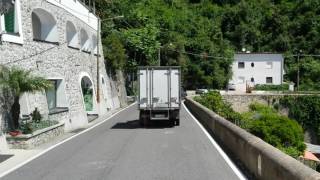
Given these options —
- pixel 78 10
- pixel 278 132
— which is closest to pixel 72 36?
pixel 78 10

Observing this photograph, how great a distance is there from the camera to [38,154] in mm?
16250

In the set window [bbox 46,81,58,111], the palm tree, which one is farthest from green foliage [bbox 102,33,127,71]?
the palm tree

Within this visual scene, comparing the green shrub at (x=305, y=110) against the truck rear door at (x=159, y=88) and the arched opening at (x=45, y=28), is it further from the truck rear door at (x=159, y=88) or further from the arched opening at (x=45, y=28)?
the truck rear door at (x=159, y=88)

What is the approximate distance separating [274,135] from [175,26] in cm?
7032

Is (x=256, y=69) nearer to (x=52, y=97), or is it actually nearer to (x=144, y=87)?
(x=52, y=97)

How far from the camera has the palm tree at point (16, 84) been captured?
1930 centimetres

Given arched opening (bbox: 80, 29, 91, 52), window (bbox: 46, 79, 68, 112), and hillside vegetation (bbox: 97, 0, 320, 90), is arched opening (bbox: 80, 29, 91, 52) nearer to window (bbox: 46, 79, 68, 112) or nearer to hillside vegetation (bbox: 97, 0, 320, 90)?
hillside vegetation (bbox: 97, 0, 320, 90)

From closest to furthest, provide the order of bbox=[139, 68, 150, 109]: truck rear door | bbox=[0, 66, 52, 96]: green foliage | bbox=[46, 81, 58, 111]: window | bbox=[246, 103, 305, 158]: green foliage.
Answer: bbox=[0, 66, 52, 96]: green foliage < bbox=[246, 103, 305, 158]: green foliage < bbox=[139, 68, 150, 109]: truck rear door < bbox=[46, 81, 58, 111]: window

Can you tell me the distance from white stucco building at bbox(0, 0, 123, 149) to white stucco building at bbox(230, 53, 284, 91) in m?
47.7

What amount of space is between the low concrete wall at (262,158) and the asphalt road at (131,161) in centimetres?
53

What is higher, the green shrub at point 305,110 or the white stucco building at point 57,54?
the white stucco building at point 57,54

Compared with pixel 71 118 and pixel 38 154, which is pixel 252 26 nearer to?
pixel 71 118

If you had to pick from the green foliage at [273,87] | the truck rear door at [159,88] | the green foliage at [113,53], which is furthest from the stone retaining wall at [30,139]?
the green foliage at [273,87]

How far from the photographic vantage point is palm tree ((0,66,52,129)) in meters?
19.3
